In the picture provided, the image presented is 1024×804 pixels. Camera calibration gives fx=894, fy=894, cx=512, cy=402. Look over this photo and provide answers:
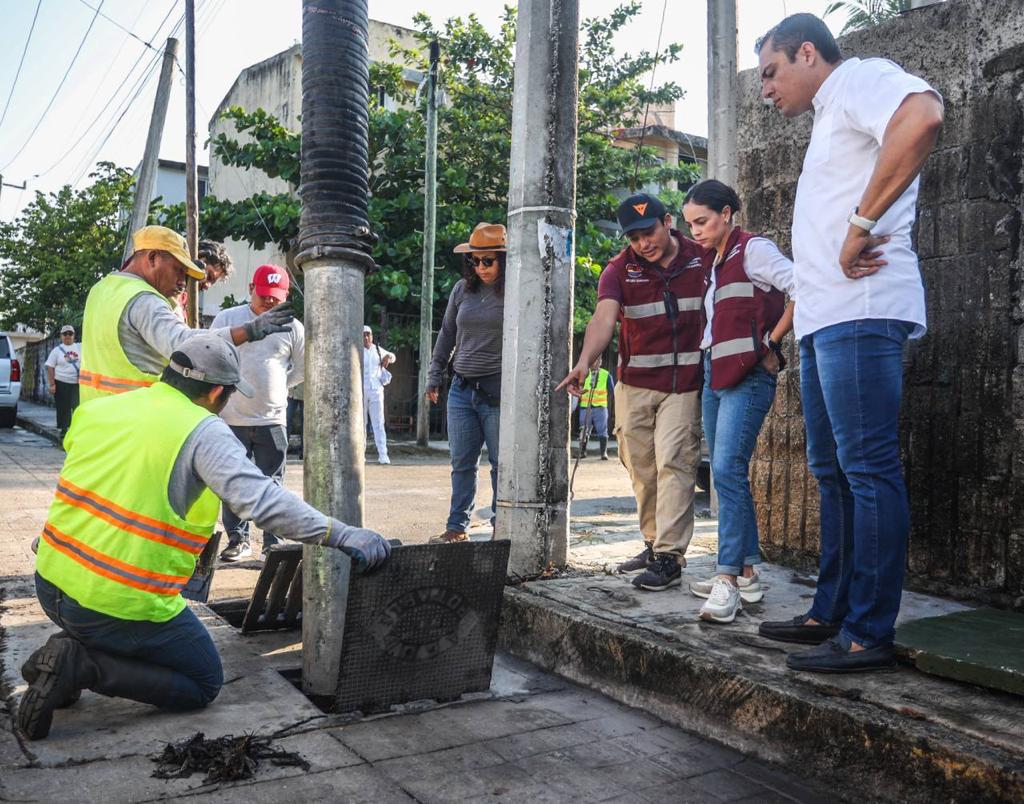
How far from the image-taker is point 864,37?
444 centimetres

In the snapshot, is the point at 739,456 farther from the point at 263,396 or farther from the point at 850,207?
the point at 263,396

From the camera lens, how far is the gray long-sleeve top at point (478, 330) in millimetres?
5469

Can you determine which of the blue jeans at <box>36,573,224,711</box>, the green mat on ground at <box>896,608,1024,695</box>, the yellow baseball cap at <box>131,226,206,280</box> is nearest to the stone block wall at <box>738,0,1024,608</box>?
the green mat on ground at <box>896,608,1024,695</box>

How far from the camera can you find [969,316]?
3908 mm

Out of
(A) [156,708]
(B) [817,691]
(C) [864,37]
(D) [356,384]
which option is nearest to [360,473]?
(D) [356,384]

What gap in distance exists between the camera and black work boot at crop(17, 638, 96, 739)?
2.69m

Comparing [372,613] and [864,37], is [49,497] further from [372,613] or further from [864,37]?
[864,37]

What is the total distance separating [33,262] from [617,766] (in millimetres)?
32857

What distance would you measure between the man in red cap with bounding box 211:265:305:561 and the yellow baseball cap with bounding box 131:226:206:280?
1.33 m

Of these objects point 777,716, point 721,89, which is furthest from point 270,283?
point 721,89

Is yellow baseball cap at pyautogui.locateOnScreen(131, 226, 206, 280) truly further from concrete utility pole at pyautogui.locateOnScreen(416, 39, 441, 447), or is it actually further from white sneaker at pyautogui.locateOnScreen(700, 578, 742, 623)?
concrete utility pole at pyautogui.locateOnScreen(416, 39, 441, 447)

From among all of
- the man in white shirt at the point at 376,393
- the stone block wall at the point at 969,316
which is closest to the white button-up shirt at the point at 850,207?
the stone block wall at the point at 969,316

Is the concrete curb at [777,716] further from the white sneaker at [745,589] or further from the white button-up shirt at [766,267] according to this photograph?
the white button-up shirt at [766,267]

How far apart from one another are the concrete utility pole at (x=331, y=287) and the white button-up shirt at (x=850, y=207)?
1638 millimetres
